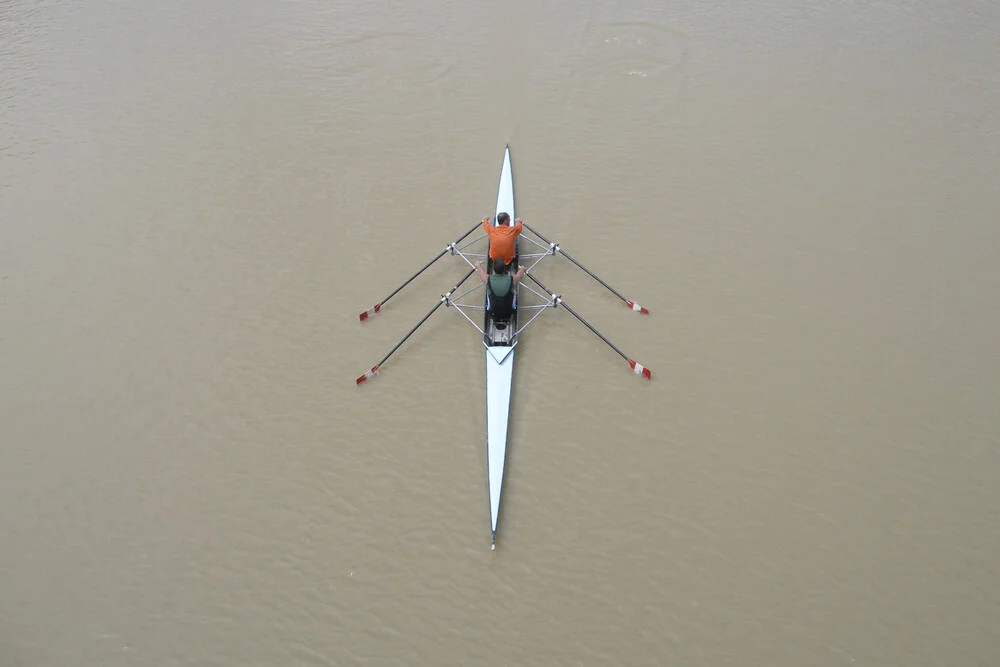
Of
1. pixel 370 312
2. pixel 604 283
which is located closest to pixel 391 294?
pixel 370 312

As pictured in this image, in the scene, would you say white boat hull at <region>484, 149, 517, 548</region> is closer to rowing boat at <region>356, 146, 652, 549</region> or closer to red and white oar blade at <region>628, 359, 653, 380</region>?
rowing boat at <region>356, 146, 652, 549</region>

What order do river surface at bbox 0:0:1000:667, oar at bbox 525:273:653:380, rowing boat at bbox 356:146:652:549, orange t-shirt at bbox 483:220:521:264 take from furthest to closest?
orange t-shirt at bbox 483:220:521:264 < oar at bbox 525:273:653:380 < rowing boat at bbox 356:146:652:549 < river surface at bbox 0:0:1000:667

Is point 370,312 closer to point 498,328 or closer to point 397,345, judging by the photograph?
point 397,345

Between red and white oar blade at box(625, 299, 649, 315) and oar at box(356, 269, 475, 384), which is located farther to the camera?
red and white oar blade at box(625, 299, 649, 315)

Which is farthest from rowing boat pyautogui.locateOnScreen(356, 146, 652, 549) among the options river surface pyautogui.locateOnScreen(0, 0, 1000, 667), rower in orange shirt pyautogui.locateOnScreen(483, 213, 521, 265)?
rower in orange shirt pyautogui.locateOnScreen(483, 213, 521, 265)

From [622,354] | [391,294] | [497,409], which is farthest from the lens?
[391,294]

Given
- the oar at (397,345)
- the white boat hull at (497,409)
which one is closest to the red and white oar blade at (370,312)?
the oar at (397,345)

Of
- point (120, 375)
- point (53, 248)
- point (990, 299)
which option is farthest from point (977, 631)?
point (53, 248)

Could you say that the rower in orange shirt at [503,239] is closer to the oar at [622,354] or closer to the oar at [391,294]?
the oar at [391,294]
